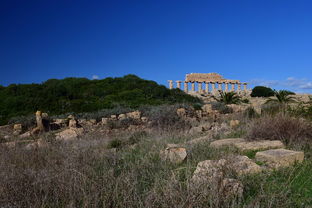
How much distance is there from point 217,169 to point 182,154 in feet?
4.40

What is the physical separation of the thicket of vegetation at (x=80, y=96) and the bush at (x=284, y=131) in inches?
538

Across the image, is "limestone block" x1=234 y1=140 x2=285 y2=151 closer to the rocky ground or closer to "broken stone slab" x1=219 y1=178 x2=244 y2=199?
the rocky ground

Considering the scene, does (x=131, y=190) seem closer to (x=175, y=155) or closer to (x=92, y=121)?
(x=175, y=155)

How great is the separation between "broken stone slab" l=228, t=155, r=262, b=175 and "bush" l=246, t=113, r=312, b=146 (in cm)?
213

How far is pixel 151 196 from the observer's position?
2504 mm

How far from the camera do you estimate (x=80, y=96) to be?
23.3m

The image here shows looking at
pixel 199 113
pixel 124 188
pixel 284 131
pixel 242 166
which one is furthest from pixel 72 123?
pixel 124 188

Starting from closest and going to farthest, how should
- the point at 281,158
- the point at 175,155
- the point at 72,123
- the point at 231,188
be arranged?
1. the point at 231,188
2. the point at 281,158
3. the point at 175,155
4. the point at 72,123

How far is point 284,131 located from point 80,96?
19.8m

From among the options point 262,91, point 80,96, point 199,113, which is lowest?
point 199,113

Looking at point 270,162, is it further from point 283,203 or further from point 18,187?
point 18,187

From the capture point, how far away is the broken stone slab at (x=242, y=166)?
3455 millimetres

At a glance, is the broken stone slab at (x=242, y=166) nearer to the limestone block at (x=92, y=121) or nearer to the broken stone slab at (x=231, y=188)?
the broken stone slab at (x=231, y=188)

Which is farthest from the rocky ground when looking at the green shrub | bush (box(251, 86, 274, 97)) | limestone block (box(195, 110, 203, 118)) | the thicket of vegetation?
bush (box(251, 86, 274, 97))
